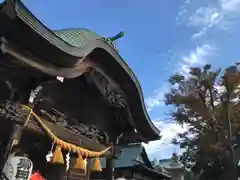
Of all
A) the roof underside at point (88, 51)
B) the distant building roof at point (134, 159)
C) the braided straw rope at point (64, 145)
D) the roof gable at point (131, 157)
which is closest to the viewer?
the roof underside at point (88, 51)

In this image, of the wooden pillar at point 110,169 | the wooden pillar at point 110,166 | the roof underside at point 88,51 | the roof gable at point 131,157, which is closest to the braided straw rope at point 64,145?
the wooden pillar at point 110,166

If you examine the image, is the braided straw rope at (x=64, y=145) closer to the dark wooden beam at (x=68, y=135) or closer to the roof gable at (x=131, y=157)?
the dark wooden beam at (x=68, y=135)

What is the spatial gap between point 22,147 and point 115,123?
8.80ft

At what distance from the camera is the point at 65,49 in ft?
13.8

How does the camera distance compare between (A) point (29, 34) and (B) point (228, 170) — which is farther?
(B) point (228, 170)

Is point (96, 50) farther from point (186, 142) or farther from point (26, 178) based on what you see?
point (186, 142)

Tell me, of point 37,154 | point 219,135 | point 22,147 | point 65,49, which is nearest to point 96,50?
point 65,49

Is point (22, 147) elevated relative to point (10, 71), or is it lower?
lower

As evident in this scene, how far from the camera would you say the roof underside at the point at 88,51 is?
3.70 m

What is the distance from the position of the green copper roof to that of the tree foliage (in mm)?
18363

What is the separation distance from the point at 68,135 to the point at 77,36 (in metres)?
1.90

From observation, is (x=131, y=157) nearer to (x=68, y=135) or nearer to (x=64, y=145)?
(x=68, y=135)

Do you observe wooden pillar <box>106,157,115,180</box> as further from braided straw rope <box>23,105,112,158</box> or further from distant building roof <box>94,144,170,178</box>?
distant building roof <box>94,144,170,178</box>

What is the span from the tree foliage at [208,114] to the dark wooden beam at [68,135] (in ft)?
58.6
